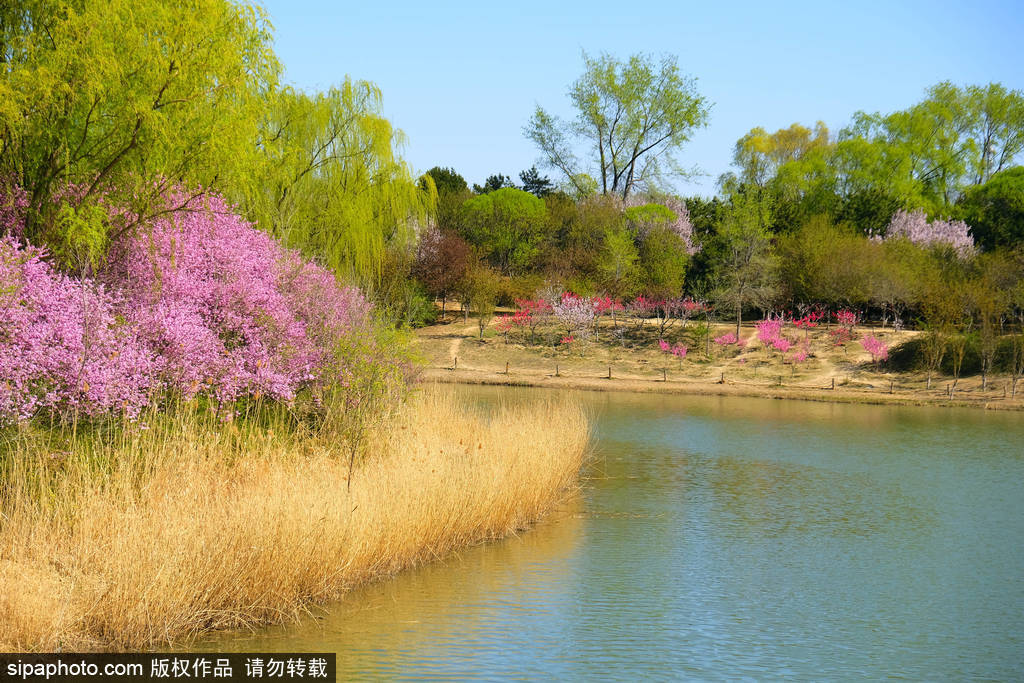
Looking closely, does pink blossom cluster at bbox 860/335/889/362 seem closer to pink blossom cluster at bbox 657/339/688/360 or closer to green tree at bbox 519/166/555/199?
pink blossom cluster at bbox 657/339/688/360

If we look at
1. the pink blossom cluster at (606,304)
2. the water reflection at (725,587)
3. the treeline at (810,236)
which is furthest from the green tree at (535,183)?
the water reflection at (725,587)

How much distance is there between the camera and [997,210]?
50906 mm

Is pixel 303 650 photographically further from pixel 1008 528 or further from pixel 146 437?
pixel 1008 528

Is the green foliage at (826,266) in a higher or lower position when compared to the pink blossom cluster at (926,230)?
lower

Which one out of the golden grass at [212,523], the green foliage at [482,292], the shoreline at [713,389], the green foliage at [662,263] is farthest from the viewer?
the green foliage at [482,292]

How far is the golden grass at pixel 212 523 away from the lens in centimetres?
853

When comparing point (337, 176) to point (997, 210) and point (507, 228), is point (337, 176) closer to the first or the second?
point (507, 228)

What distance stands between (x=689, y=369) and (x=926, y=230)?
2106cm

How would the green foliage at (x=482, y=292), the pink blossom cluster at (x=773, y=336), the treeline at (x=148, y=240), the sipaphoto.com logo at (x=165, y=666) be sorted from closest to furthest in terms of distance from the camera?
the sipaphoto.com logo at (x=165, y=666), the treeline at (x=148, y=240), the pink blossom cluster at (x=773, y=336), the green foliage at (x=482, y=292)

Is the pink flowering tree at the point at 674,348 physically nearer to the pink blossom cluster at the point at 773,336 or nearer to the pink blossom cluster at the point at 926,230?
the pink blossom cluster at the point at 773,336

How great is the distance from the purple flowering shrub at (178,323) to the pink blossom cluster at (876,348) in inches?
1022

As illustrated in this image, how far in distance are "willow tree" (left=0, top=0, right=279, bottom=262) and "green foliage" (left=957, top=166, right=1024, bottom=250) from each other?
43.8 m

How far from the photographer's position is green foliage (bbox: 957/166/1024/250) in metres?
48.4

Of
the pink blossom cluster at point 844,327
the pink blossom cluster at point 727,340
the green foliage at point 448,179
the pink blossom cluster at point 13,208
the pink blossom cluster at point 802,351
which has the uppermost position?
the green foliage at point 448,179
